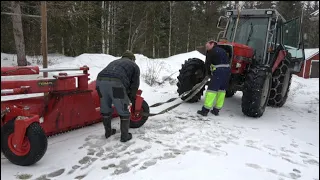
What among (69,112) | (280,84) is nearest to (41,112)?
(69,112)

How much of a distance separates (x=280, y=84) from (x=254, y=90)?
1983 mm

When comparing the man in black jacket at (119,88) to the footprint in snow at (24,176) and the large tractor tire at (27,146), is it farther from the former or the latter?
the footprint in snow at (24,176)

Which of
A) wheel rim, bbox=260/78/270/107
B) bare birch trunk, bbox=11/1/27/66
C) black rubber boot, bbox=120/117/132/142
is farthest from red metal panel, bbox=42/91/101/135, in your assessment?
bare birch trunk, bbox=11/1/27/66

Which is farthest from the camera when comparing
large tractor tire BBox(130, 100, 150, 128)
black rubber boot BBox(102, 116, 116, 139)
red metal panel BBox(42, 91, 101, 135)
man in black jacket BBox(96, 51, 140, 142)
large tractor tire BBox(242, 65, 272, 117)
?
large tractor tire BBox(242, 65, 272, 117)

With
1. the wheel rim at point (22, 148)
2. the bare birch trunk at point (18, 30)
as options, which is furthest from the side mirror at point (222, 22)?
the bare birch trunk at point (18, 30)

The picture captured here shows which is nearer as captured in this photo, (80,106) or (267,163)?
(267,163)

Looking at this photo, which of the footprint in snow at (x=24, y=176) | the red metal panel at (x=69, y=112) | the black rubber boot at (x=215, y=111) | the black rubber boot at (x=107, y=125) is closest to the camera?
the footprint in snow at (x=24, y=176)

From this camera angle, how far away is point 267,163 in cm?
405

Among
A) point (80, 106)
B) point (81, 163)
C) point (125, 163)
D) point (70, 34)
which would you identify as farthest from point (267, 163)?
point (70, 34)

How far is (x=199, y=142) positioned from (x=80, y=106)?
1932mm

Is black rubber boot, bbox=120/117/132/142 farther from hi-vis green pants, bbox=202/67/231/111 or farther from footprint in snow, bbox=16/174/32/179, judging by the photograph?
hi-vis green pants, bbox=202/67/231/111

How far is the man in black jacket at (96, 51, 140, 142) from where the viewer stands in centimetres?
434

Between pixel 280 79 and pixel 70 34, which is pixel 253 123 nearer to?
pixel 280 79

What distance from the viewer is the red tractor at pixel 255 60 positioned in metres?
6.18
